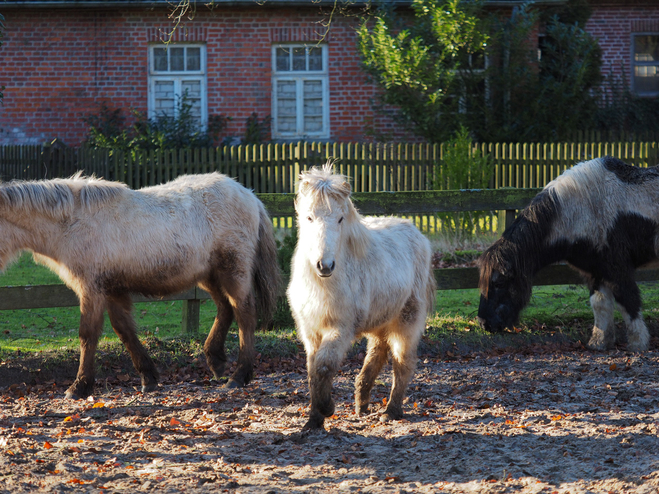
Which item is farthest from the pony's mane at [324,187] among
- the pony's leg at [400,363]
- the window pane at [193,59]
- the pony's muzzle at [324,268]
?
→ the window pane at [193,59]

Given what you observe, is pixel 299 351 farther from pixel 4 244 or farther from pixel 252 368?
pixel 4 244

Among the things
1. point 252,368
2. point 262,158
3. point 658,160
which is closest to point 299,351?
point 252,368

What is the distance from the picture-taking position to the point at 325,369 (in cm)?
446

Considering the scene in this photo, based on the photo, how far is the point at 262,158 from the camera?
1257 cm

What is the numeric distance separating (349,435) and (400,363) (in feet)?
2.31

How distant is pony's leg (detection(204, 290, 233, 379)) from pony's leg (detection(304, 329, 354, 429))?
73.4 inches

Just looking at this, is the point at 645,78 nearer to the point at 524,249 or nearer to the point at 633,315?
the point at 633,315

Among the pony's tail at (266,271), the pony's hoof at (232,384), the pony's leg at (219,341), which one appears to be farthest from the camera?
the pony's tail at (266,271)

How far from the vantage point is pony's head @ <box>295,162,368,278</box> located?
4.22 meters

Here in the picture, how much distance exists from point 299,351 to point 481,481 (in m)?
3.52

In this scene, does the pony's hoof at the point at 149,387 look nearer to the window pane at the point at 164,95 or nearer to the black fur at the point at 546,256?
the black fur at the point at 546,256

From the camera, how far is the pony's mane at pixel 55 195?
557 cm

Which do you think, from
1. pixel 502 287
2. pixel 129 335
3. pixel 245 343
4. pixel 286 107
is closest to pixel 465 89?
pixel 286 107

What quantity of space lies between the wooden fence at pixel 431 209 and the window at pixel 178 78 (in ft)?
29.6
